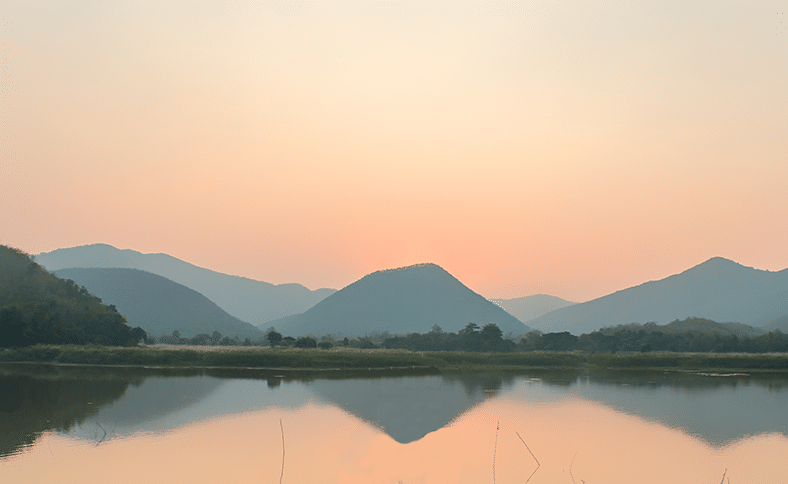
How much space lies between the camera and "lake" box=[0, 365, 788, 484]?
62.8 feet

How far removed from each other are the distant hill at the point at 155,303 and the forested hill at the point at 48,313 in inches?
3079

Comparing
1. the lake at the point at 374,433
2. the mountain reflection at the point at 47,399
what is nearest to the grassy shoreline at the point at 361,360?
the mountain reflection at the point at 47,399

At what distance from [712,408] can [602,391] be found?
10.8 metres

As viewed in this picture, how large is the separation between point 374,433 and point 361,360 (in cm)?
3946

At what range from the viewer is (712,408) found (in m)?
36.5

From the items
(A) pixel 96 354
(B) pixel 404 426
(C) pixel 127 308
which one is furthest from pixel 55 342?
(C) pixel 127 308

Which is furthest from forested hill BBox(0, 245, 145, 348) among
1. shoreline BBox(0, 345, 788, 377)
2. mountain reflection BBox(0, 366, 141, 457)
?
mountain reflection BBox(0, 366, 141, 457)

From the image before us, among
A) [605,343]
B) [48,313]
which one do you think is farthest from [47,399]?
[605,343]

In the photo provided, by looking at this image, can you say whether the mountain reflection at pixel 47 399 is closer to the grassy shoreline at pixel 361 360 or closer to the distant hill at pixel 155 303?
the grassy shoreline at pixel 361 360

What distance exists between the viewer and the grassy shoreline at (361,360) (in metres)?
59.8

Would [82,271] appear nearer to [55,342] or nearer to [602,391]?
[55,342]

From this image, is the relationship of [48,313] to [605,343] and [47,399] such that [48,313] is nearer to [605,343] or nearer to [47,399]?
[47,399]

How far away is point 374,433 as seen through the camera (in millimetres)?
26172

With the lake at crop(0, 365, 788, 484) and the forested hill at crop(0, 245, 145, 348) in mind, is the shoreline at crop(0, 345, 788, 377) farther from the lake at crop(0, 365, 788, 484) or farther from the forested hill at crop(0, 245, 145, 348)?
the lake at crop(0, 365, 788, 484)
